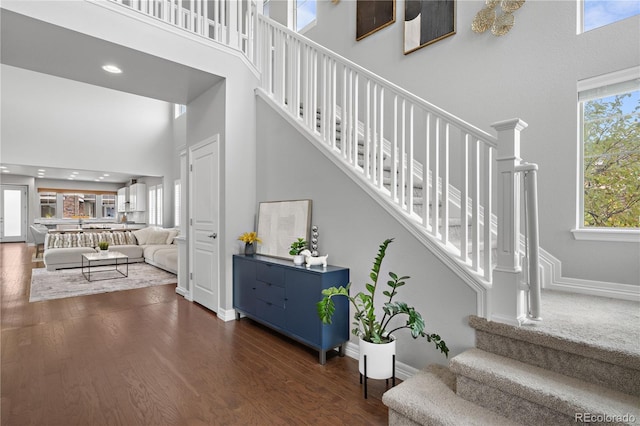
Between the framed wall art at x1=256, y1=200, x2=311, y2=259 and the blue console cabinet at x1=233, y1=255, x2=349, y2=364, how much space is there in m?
0.28

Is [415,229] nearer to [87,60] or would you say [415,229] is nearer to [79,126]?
[87,60]

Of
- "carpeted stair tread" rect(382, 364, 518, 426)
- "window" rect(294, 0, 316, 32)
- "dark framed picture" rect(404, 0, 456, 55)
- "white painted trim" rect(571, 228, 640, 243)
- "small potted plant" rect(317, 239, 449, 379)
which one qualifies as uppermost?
"window" rect(294, 0, 316, 32)

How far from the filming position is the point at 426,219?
2289 mm

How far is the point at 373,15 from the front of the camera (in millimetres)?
4102

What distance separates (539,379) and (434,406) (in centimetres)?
54

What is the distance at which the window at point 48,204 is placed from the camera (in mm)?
13273

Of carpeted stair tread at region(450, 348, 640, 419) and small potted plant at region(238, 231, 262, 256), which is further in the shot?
small potted plant at region(238, 231, 262, 256)

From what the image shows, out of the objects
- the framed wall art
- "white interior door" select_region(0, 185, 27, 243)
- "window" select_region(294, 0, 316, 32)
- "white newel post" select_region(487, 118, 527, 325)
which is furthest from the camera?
"white interior door" select_region(0, 185, 27, 243)

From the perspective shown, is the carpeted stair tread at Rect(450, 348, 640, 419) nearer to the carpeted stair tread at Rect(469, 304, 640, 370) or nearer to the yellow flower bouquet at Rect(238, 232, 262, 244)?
the carpeted stair tread at Rect(469, 304, 640, 370)

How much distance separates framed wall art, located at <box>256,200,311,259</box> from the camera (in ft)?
10.9

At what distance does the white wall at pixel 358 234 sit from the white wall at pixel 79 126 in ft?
25.7

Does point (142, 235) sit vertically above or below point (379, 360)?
above

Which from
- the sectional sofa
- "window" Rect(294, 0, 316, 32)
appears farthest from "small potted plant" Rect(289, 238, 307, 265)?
the sectional sofa

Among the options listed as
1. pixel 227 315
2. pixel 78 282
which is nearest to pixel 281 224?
pixel 227 315
